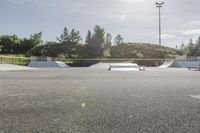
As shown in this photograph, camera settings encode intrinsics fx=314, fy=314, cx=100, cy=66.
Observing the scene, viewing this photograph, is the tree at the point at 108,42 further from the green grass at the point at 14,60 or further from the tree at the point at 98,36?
the green grass at the point at 14,60

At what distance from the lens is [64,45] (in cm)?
8969

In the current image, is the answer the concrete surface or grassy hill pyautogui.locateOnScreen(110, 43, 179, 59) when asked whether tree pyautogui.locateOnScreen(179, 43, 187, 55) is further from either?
the concrete surface

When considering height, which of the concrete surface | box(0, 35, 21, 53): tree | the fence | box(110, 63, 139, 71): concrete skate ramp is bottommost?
box(110, 63, 139, 71): concrete skate ramp

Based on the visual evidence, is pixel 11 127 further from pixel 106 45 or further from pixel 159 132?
pixel 106 45

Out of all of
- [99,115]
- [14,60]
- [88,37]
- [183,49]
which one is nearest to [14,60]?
[14,60]

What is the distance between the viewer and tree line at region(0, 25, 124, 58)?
280ft

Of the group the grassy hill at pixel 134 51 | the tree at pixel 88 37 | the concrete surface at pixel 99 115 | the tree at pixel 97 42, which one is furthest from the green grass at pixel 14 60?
the concrete surface at pixel 99 115

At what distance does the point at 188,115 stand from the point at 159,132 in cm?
138

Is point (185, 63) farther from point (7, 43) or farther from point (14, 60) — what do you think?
point (7, 43)

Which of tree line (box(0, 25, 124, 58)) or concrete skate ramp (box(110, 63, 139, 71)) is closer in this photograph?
concrete skate ramp (box(110, 63, 139, 71))

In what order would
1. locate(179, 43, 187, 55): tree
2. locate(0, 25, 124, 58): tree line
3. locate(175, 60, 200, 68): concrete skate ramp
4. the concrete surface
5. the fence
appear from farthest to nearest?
locate(179, 43, 187, 55): tree < locate(0, 25, 124, 58): tree line < the fence < locate(175, 60, 200, 68): concrete skate ramp < the concrete surface

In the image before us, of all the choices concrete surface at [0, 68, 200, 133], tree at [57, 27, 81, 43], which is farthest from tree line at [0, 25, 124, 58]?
concrete surface at [0, 68, 200, 133]

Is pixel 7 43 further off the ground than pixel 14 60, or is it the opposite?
pixel 7 43

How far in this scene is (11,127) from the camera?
425cm
